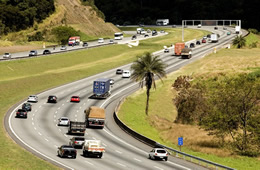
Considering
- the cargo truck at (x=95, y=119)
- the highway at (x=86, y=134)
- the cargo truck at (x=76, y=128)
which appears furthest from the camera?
the cargo truck at (x=95, y=119)

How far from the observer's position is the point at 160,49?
181 m

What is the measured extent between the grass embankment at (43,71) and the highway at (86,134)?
252 centimetres

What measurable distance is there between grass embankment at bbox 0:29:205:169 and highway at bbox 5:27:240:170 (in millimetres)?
2516

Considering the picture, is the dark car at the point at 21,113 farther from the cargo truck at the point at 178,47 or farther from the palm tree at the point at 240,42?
the palm tree at the point at 240,42

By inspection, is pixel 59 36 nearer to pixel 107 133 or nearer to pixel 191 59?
pixel 191 59

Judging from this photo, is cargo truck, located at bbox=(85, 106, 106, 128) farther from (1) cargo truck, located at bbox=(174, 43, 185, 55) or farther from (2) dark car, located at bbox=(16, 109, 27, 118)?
(1) cargo truck, located at bbox=(174, 43, 185, 55)

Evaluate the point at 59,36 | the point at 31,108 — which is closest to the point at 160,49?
the point at 59,36

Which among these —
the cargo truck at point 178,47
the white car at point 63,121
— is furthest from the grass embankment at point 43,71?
the cargo truck at point 178,47

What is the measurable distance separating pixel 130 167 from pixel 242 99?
27.9 m

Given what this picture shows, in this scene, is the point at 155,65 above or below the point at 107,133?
above

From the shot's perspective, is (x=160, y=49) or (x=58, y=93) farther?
(x=160, y=49)

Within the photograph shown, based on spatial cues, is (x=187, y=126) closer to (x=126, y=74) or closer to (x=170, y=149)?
(x=170, y=149)

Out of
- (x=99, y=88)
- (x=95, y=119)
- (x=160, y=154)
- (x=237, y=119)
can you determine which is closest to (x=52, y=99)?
(x=99, y=88)

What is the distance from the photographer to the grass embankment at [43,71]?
65625mm
